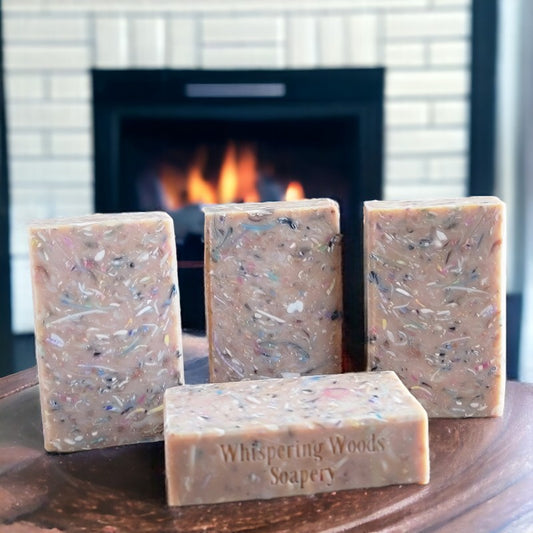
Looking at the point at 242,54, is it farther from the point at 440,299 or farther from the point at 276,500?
the point at 276,500

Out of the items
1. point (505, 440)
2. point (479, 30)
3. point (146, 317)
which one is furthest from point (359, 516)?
point (479, 30)

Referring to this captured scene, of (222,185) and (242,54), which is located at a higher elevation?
(242,54)

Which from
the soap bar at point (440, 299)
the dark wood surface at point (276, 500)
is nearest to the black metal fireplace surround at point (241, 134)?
the soap bar at point (440, 299)

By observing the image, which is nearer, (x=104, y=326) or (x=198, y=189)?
(x=104, y=326)

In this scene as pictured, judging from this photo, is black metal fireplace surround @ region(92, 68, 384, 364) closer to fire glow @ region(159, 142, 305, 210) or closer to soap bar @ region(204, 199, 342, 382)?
fire glow @ region(159, 142, 305, 210)

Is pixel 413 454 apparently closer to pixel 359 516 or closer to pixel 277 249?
pixel 359 516

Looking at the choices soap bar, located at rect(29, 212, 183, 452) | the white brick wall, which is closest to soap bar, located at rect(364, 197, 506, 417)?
soap bar, located at rect(29, 212, 183, 452)

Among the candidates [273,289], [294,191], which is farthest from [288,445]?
[294,191]
